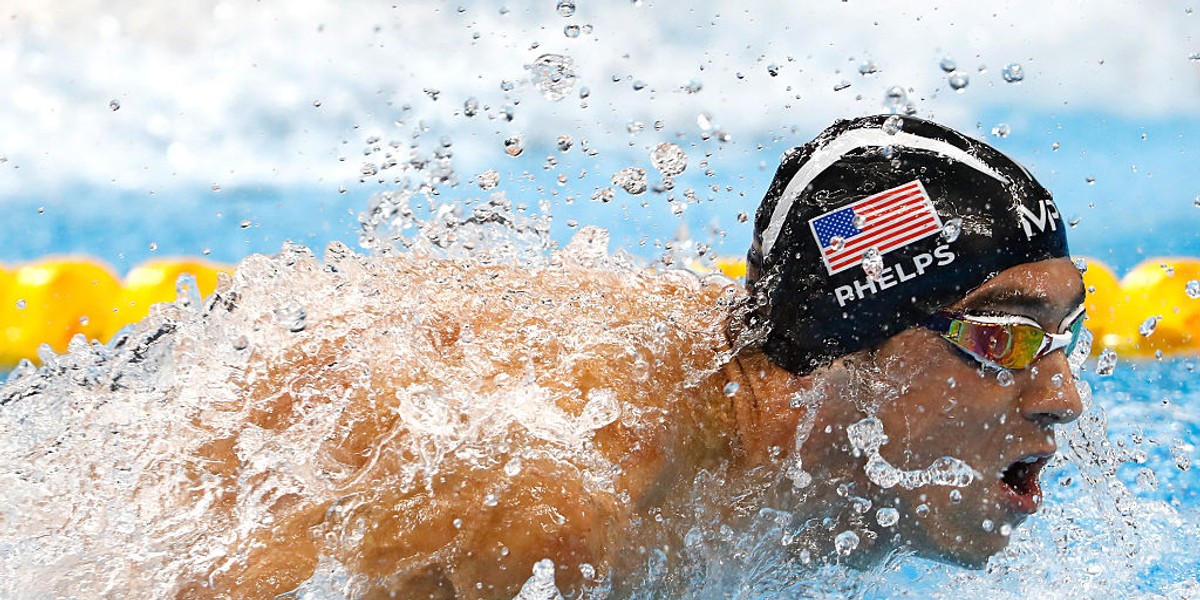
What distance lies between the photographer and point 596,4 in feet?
19.9

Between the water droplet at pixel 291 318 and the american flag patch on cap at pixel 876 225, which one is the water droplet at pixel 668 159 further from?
the water droplet at pixel 291 318

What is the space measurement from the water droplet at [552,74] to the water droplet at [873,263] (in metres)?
0.89

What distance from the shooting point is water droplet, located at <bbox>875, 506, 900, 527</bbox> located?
170cm

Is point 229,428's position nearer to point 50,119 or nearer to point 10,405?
point 10,405

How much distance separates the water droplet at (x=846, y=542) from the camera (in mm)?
1737

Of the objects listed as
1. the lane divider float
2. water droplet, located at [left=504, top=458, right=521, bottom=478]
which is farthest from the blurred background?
water droplet, located at [left=504, top=458, right=521, bottom=478]

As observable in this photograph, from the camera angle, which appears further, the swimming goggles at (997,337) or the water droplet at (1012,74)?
the water droplet at (1012,74)

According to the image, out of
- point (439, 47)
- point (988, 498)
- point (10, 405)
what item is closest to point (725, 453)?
point (988, 498)

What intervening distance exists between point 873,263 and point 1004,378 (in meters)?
0.27

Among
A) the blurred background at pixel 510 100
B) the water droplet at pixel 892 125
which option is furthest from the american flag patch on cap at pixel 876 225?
the blurred background at pixel 510 100

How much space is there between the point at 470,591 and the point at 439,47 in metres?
4.79

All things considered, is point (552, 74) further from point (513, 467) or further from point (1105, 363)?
point (1105, 363)

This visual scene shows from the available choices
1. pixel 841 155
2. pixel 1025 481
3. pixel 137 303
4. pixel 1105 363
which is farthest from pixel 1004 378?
pixel 137 303

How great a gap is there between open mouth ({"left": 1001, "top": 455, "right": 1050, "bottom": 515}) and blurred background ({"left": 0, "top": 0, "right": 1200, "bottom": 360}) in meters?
3.43
